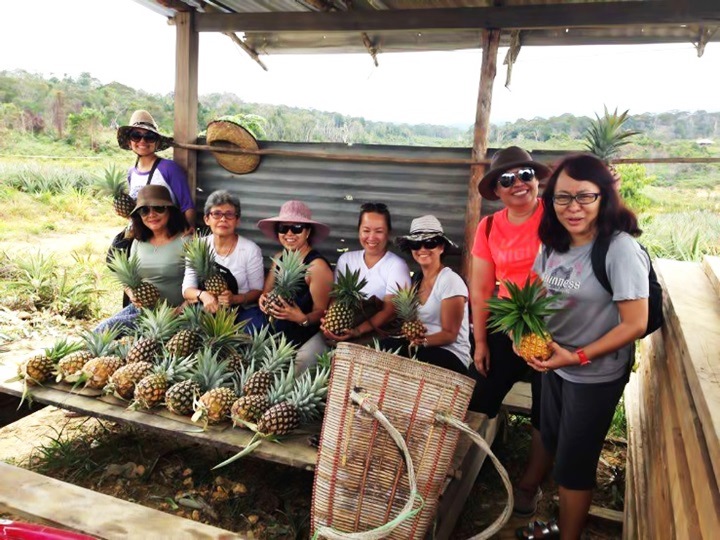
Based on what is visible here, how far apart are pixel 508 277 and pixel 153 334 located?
264 centimetres

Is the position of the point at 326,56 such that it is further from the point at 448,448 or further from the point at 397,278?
the point at 448,448

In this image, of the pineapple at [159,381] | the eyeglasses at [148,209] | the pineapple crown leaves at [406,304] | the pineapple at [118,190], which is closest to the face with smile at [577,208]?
the pineapple crown leaves at [406,304]

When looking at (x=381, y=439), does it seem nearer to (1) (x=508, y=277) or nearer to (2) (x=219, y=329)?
(1) (x=508, y=277)

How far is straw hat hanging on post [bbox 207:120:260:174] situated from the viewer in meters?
5.48

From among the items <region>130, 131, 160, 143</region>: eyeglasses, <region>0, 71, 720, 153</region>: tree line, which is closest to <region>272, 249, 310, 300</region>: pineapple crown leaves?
<region>130, 131, 160, 143</region>: eyeglasses

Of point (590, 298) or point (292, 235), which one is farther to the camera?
point (292, 235)

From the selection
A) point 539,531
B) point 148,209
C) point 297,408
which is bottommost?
point 539,531

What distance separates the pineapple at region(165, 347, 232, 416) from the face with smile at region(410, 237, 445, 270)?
1667 millimetres

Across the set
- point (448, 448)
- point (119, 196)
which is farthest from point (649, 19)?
point (119, 196)

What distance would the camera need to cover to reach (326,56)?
589cm

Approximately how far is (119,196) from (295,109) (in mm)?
18022

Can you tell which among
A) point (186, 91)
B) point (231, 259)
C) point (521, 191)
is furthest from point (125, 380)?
point (186, 91)

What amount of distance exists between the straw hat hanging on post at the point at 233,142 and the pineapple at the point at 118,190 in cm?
99

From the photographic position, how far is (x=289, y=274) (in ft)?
13.6
